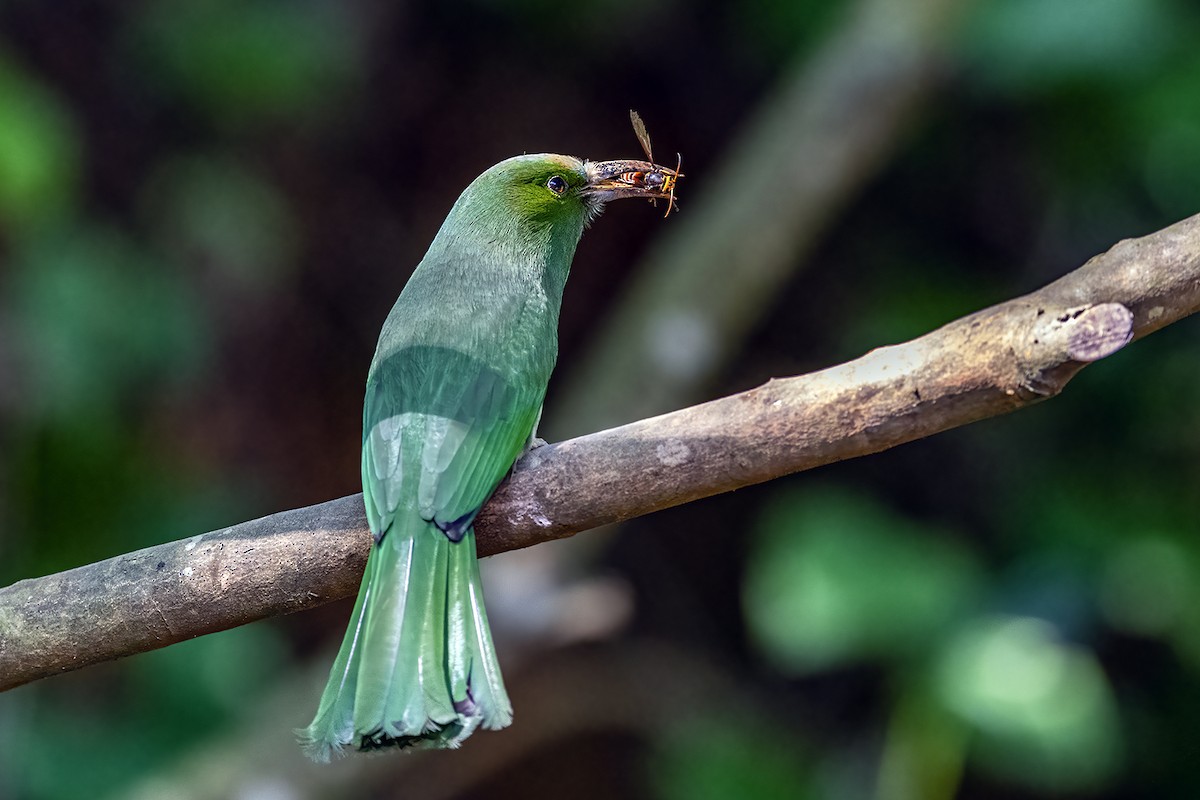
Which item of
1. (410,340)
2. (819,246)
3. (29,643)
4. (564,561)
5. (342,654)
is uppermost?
(819,246)

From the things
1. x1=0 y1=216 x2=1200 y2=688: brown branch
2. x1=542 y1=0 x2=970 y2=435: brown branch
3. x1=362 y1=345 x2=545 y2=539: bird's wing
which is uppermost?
x1=542 y1=0 x2=970 y2=435: brown branch

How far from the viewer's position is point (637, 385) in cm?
409

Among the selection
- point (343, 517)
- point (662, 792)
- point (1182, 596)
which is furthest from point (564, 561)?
point (343, 517)

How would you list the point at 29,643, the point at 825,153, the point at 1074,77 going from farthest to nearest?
the point at 825,153 → the point at 1074,77 → the point at 29,643

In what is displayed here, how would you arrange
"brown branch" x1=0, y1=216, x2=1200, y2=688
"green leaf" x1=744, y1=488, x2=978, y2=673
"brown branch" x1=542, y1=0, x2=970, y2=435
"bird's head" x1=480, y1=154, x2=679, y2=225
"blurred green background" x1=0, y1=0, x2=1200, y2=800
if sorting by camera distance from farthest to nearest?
1. "brown branch" x1=542, y1=0, x2=970, y2=435
2. "blurred green background" x1=0, y1=0, x2=1200, y2=800
3. "green leaf" x1=744, y1=488, x2=978, y2=673
4. "bird's head" x1=480, y1=154, x2=679, y2=225
5. "brown branch" x1=0, y1=216, x2=1200, y2=688

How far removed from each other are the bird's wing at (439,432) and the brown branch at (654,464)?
6 cm

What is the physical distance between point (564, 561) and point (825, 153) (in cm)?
148

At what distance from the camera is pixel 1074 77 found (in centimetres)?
376

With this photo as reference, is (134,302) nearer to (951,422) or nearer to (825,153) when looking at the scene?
(825,153)

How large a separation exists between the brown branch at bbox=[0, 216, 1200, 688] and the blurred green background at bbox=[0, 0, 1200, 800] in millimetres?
1515

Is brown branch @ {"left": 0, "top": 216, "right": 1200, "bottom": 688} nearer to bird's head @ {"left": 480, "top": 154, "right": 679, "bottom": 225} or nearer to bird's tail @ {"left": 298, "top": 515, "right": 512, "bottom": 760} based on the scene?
bird's tail @ {"left": 298, "top": 515, "right": 512, "bottom": 760}

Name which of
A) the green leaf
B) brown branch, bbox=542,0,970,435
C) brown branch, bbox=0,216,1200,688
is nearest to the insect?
brown branch, bbox=0,216,1200,688

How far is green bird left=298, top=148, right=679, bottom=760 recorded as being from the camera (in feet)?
5.87

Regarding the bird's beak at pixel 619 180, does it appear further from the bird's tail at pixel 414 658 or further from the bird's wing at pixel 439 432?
the bird's tail at pixel 414 658
